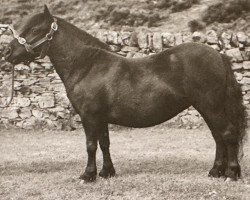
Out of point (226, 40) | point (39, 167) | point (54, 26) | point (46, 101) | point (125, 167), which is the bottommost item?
point (39, 167)

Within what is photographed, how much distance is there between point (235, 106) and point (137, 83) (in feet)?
5.17

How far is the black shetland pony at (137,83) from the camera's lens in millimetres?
7488

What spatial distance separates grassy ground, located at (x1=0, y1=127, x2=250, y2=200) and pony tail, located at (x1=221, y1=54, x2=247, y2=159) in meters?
0.78

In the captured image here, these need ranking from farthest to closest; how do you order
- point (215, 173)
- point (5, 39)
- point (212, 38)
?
point (5, 39) → point (212, 38) → point (215, 173)

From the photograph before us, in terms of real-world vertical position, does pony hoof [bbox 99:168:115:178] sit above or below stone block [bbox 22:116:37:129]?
below

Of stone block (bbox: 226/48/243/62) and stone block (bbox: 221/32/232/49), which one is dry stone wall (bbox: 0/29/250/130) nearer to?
stone block (bbox: 221/32/232/49)

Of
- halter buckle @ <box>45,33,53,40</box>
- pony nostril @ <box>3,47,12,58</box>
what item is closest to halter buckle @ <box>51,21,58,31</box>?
halter buckle @ <box>45,33,53,40</box>

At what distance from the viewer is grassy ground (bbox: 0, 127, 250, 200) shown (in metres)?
7.05

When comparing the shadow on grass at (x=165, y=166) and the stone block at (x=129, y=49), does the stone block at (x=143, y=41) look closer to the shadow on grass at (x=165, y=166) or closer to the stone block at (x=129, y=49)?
the stone block at (x=129, y=49)

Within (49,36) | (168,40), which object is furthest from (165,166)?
(168,40)

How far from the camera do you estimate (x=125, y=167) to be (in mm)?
9250

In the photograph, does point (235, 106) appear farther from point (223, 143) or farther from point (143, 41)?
point (143, 41)

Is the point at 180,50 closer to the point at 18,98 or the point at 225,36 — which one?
the point at 225,36

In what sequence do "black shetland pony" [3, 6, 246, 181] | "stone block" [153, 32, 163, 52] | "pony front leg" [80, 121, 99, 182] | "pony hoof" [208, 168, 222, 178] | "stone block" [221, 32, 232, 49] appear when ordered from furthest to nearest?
"stone block" [153, 32, 163, 52], "stone block" [221, 32, 232, 49], "pony hoof" [208, 168, 222, 178], "pony front leg" [80, 121, 99, 182], "black shetland pony" [3, 6, 246, 181]
